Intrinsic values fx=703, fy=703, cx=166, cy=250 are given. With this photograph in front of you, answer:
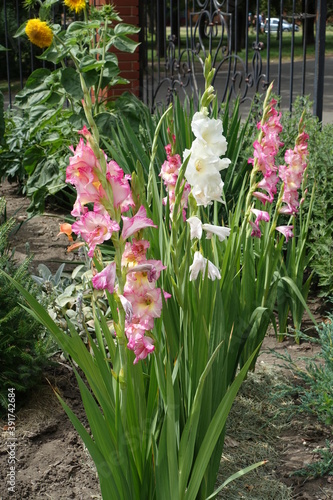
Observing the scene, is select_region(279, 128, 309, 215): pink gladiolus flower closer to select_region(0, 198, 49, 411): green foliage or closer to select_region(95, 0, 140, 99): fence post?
select_region(0, 198, 49, 411): green foliage

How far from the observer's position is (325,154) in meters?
3.47

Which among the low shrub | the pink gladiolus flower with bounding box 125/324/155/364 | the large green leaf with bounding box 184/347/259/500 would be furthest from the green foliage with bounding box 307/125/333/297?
the pink gladiolus flower with bounding box 125/324/155/364

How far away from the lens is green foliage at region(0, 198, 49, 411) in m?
2.44

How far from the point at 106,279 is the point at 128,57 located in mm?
5072

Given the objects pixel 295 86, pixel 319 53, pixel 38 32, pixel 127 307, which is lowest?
pixel 295 86

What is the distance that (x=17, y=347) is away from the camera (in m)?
2.48

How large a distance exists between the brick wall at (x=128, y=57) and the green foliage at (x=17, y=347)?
385cm

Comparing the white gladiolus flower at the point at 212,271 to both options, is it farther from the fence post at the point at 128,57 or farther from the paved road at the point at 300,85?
the paved road at the point at 300,85

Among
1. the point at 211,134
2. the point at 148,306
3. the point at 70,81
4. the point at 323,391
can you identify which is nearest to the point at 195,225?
the point at 211,134

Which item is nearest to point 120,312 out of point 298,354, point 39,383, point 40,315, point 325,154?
point 40,315

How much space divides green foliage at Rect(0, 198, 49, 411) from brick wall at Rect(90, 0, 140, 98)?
3.85 metres

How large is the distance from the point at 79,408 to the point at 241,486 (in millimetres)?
703

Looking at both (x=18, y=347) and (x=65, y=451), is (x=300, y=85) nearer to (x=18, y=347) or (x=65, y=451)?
(x=18, y=347)

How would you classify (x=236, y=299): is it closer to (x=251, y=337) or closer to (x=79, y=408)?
(x=251, y=337)
